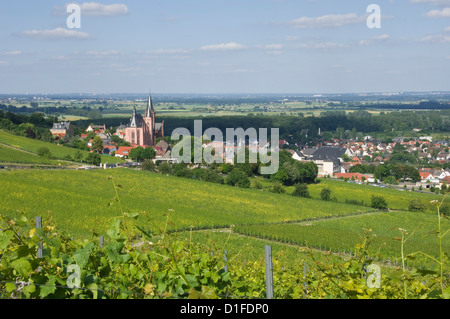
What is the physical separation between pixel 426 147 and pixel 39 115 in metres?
77.8

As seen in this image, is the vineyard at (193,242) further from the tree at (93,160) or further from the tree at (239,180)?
the tree at (93,160)

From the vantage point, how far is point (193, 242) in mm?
10047

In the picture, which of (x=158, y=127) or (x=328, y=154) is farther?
(x=158, y=127)

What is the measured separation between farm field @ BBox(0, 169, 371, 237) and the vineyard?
0.33ft

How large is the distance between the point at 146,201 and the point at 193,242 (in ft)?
68.5

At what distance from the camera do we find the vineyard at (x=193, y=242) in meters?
3.25

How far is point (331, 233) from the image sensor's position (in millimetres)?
25781

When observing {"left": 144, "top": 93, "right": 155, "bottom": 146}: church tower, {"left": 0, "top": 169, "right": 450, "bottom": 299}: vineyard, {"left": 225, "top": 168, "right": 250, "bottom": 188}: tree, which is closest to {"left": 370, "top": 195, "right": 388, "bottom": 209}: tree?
{"left": 0, "top": 169, "right": 450, "bottom": 299}: vineyard

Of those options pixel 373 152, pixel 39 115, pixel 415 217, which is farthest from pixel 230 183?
pixel 373 152

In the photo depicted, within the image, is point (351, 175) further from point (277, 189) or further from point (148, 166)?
point (148, 166)

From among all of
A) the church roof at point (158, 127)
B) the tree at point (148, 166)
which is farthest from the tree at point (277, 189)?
the church roof at point (158, 127)

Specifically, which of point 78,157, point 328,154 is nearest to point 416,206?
point 78,157
